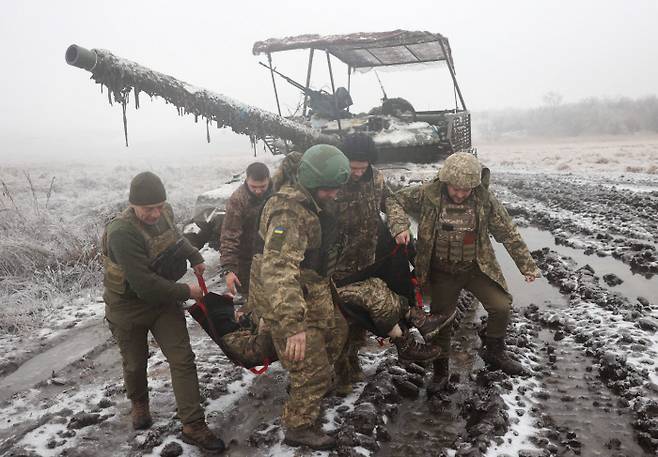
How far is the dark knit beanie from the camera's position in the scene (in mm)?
3045

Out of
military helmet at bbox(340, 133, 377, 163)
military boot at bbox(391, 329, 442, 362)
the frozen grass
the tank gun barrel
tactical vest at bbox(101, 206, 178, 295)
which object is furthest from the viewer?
the frozen grass

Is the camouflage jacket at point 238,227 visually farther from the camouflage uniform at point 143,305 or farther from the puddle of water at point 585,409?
the puddle of water at point 585,409

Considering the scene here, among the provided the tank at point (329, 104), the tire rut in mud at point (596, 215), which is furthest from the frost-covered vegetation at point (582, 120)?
the tank at point (329, 104)

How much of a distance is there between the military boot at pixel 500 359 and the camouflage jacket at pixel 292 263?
1.52 metres

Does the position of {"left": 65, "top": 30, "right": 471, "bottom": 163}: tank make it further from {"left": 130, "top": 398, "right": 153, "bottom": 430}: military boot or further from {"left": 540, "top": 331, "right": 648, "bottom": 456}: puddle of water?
{"left": 540, "top": 331, "right": 648, "bottom": 456}: puddle of water

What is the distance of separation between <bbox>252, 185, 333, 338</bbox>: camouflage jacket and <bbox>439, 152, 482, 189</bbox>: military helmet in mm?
1177

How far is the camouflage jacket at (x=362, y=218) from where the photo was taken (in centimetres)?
376

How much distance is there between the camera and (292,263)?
2.75 meters

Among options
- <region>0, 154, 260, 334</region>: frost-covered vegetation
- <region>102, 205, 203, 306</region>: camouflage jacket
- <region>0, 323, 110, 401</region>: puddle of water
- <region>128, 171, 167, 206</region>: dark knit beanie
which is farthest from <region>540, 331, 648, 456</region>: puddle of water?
<region>0, 154, 260, 334</region>: frost-covered vegetation

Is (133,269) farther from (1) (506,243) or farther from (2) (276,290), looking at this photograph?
(1) (506,243)

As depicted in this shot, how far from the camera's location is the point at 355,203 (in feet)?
12.5

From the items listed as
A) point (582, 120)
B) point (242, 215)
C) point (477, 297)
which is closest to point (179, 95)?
point (242, 215)

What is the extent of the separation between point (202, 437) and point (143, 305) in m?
0.89

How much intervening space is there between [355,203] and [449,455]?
1.81m
